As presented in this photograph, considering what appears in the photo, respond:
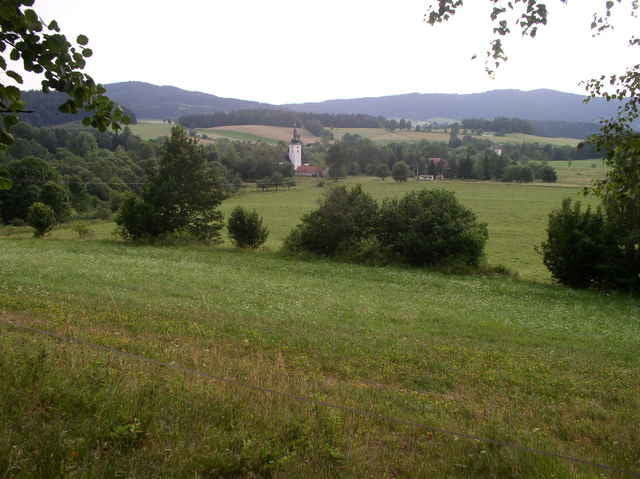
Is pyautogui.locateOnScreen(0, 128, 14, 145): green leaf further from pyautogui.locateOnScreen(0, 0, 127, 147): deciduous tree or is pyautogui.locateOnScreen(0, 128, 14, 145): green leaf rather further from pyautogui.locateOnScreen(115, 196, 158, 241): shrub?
pyautogui.locateOnScreen(115, 196, 158, 241): shrub

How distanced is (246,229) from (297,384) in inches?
1339

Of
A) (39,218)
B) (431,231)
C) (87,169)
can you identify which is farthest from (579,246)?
(87,169)

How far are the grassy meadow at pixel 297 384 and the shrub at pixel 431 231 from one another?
1202 cm

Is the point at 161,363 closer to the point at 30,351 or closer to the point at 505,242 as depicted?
the point at 30,351

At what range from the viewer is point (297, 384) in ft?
22.3

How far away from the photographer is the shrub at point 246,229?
131ft

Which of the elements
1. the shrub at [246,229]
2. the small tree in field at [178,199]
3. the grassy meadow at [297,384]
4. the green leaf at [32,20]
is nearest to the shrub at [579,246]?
the grassy meadow at [297,384]

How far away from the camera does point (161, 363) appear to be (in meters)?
6.95

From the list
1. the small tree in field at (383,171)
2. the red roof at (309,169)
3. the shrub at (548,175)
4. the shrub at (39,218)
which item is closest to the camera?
the shrub at (39,218)

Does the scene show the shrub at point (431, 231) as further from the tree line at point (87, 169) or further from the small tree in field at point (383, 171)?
the small tree in field at point (383, 171)

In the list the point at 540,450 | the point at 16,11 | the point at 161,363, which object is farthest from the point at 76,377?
the point at 540,450

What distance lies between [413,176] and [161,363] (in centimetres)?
13565

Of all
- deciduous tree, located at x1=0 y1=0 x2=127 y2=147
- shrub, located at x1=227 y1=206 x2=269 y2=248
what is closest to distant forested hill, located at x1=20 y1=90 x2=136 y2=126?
deciduous tree, located at x1=0 y1=0 x2=127 y2=147

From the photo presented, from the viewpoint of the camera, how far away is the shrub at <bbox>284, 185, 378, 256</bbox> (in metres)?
36.4
